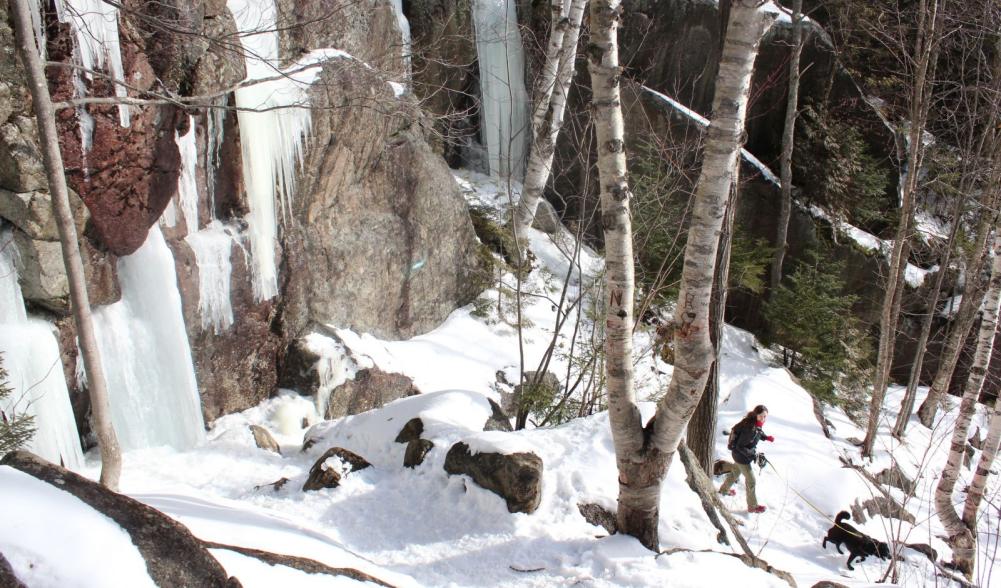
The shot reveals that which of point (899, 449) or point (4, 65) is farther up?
point (4, 65)

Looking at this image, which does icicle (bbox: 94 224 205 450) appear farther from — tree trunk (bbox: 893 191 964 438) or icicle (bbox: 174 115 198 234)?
tree trunk (bbox: 893 191 964 438)

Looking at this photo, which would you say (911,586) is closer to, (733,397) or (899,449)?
(733,397)

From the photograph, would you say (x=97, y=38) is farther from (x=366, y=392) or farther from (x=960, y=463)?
(x=960, y=463)

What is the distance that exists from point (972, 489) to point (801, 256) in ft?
23.6

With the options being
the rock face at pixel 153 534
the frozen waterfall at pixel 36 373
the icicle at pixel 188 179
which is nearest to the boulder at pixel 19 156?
the frozen waterfall at pixel 36 373

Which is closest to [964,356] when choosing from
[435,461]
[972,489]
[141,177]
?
[972,489]

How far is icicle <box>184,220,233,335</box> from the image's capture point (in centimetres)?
701

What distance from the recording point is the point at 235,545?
2.65m

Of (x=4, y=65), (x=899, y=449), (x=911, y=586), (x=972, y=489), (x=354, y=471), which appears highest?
(x=4, y=65)

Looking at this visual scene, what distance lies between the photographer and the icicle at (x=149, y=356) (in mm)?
5992

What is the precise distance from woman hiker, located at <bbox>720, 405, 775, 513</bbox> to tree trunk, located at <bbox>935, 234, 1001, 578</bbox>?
1.64 m

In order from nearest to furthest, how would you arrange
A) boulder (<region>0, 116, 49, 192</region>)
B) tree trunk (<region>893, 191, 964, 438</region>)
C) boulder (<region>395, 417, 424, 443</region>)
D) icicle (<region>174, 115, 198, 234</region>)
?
boulder (<region>0, 116, 49, 192</region>)
boulder (<region>395, 417, 424, 443</region>)
icicle (<region>174, 115, 198, 234</region>)
tree trunk (<region>893, 191, 964, 438</region>)

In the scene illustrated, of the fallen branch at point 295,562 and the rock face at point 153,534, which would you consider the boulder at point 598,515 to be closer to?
the fallen branch at point 295,562

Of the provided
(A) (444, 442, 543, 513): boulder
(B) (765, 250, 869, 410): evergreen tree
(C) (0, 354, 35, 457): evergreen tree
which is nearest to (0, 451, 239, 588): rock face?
(C) (0, 354, 35, 457): evergreen tree
